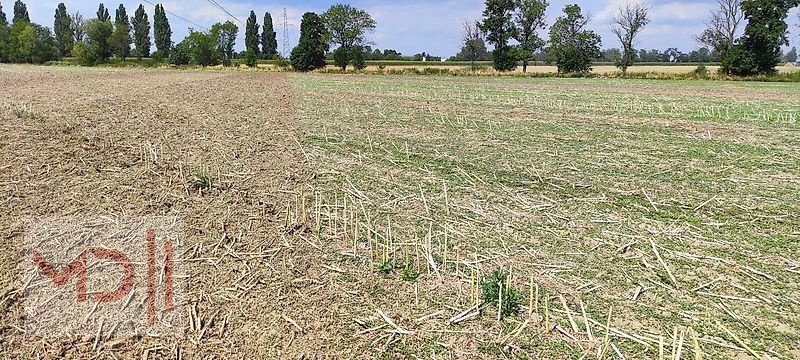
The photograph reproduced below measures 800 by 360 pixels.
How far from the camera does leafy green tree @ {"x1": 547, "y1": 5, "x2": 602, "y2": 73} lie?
5722 cm

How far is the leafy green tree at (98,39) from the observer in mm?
79188

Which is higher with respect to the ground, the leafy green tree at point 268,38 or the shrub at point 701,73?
the leafy green tree at point 268,38

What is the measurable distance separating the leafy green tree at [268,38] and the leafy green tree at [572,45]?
196 feet

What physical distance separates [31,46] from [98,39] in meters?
9.69

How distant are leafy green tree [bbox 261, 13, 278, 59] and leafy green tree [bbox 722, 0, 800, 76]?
259 ft

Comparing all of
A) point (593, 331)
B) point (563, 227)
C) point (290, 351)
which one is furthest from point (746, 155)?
point (290, 351)

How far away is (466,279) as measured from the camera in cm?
406

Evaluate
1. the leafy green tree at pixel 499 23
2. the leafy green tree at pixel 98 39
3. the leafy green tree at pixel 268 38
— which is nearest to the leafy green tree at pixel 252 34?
the leafy green tree at pixel 268 38

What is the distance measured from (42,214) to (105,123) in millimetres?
5477

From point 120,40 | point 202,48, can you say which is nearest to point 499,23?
point 202,48

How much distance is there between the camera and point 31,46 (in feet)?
255

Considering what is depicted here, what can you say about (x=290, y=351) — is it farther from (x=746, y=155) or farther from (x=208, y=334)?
(x=746, y=155)

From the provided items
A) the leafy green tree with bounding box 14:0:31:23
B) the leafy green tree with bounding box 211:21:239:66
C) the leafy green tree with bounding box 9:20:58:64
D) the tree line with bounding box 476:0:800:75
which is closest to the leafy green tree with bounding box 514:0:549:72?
the tree line with bounding box 476:0:800:75

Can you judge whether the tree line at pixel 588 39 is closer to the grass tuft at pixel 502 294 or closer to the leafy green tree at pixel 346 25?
the leafy green tree at pixel 346 25
